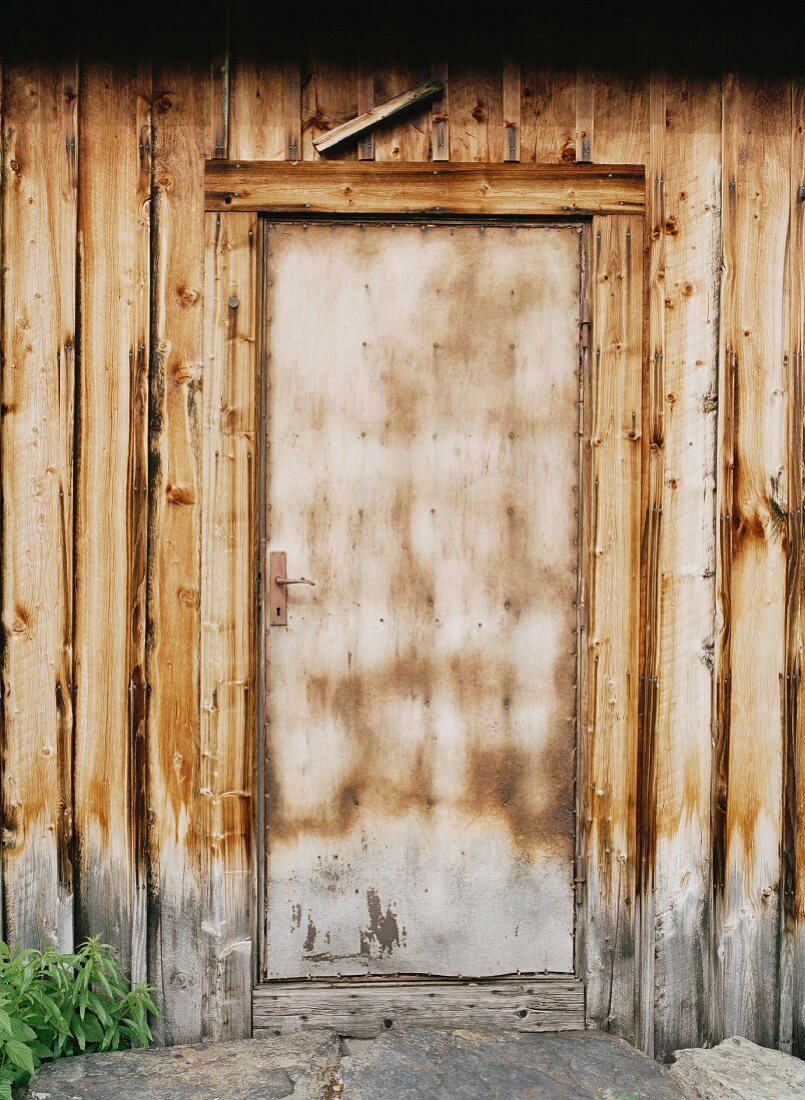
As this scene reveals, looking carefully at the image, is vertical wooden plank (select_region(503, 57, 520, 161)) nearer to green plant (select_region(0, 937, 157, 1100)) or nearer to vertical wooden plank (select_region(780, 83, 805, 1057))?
vertical wooden plank (select_region(780, 83, 805, 1057))

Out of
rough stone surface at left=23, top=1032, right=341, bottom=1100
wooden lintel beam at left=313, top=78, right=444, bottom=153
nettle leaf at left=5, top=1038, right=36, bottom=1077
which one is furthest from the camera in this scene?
wooden lintel beam at left=313, top=78, right=444, bottom=153

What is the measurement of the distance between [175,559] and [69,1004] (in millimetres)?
1409

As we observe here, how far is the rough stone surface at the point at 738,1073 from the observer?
261 cm

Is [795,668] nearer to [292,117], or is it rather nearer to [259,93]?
[292,117]

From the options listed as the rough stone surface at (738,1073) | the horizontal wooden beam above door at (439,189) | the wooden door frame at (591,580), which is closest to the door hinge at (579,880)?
the wooden door frame at (591,580)

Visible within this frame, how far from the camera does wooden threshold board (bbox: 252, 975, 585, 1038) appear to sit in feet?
9.41

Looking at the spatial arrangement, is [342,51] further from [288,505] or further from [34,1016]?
[34,1016]

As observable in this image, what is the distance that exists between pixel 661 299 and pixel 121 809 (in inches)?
94.5

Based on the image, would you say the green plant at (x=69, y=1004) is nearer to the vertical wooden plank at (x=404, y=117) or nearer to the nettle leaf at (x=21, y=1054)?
the nettle leaf at (x=21, y=1054)

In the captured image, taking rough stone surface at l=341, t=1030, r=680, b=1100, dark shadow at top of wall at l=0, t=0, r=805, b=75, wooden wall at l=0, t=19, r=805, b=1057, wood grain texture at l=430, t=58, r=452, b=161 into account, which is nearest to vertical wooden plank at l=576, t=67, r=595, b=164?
wooden wall at l=0, t=19, r=805, b=1057

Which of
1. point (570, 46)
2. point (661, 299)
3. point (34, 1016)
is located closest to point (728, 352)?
point (661, 299)

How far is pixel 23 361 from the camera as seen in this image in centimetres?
284

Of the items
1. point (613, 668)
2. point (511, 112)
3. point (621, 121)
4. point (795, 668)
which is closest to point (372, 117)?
point (511, 112)

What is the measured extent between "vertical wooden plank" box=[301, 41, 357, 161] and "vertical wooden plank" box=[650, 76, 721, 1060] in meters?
0.99
